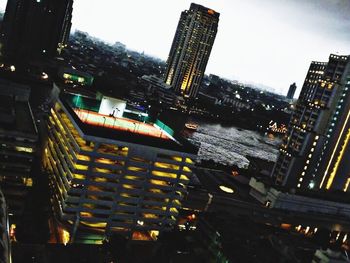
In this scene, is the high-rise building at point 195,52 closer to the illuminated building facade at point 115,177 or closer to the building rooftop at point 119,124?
the building rooftop at point 119,124

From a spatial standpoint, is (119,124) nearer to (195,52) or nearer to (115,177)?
(115,177)

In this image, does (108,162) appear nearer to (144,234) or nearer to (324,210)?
(144,234)

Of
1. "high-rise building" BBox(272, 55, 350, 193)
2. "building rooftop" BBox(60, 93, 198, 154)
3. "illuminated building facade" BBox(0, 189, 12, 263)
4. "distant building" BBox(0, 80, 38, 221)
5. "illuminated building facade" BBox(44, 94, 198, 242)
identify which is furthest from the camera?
"high-rise building" BBox(272, 55, 350, 193)

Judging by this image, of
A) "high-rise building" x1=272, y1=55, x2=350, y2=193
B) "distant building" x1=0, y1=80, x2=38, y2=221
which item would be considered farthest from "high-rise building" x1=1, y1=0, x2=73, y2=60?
"distant building" x1=0, y1=80, x2=38, y2=221

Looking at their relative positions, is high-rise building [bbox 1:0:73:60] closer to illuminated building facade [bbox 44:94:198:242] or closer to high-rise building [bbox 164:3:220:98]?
high-rise building [bbox 164:3:220:98]

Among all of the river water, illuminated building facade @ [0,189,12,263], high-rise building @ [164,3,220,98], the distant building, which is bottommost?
the river water
